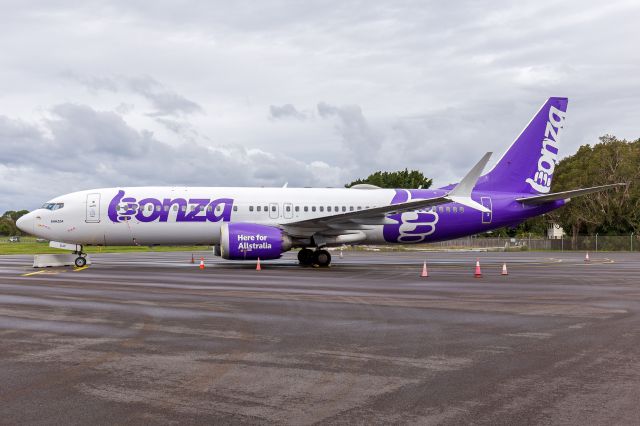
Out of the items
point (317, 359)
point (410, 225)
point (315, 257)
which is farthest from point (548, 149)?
point (317, 359)

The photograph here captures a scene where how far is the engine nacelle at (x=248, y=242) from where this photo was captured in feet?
83.1

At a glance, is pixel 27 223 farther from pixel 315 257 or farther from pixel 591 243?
pixel 591 243

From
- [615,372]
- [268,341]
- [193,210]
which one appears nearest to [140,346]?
[268,341]

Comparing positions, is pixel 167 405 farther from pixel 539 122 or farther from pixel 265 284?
pixel 539 122

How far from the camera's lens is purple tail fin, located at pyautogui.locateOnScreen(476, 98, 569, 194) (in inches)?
1235

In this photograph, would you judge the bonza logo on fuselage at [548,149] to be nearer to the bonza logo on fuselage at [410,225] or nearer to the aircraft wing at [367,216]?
the bonza logo on fuselage at [410,225]

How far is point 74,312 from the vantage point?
38.9ft

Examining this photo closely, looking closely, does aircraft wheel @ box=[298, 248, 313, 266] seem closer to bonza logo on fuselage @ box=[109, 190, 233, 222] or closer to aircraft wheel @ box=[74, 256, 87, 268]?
bonza logo on fuselage @ box=[109, 190, 233, 222]

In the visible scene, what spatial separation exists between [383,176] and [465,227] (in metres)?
80.4

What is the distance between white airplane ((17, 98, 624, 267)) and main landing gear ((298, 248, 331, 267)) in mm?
46

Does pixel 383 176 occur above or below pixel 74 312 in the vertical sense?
above

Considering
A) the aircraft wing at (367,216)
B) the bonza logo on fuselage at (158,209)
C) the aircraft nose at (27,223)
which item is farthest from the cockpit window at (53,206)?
the aircraft wing at (367,216)

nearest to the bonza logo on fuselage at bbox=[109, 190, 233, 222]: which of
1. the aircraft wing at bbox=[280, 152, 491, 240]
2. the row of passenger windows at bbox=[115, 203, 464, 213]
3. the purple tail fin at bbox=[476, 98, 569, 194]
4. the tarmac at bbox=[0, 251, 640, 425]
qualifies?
the row of passenger windows at bbox=[115, 203, 464, 213]

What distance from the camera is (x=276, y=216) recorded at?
28375 millimetres
